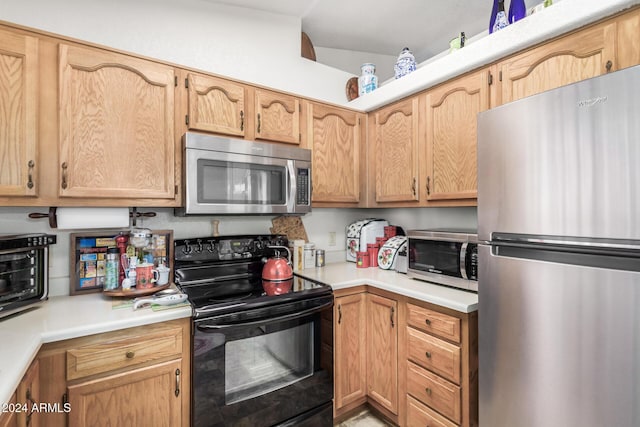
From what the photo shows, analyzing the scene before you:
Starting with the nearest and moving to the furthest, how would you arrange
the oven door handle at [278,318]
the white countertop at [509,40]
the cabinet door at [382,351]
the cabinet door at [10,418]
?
the cabinet door at [10,418]
the white countertop at [509,40]
the oven door handle at [278,318]
the cabinet door at [382,351]

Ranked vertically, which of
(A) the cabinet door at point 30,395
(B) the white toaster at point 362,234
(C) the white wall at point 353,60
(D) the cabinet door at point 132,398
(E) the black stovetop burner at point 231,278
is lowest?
(D) the cabinet door at point 132,398

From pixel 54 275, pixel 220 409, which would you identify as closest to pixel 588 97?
pixel 220 409

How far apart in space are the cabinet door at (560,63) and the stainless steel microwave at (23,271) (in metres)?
2.30

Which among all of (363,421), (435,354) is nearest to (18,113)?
(435,354)

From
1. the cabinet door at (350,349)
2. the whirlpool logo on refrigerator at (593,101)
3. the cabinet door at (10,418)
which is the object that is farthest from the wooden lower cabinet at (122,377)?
the whirlpool logo on refrigerator at (593,101)

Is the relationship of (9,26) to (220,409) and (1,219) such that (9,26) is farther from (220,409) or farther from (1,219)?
(220,409)

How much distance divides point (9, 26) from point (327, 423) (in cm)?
247

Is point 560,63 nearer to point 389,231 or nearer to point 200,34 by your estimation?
point 389,231

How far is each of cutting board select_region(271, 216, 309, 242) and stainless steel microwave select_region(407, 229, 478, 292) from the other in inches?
33.4

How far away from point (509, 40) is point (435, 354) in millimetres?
Answer: 1615

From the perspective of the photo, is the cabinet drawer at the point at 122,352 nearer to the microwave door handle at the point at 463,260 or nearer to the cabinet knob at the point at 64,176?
the cabinet knob at the point at 64,176

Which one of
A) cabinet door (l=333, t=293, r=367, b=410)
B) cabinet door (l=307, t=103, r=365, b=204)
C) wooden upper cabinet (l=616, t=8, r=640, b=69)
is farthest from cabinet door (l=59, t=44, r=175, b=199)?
wooden upper cabinet (l=616, t=8, r=640, b=69)

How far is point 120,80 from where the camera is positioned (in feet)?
5.14

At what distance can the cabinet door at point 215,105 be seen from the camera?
5.77 feet
